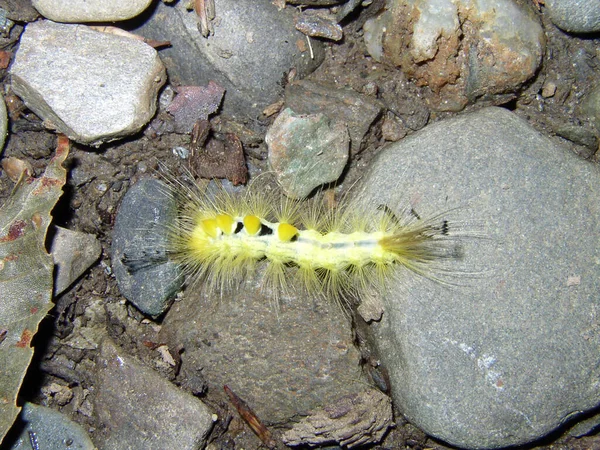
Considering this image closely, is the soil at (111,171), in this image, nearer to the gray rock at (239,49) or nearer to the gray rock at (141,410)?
the gray rock at (141,410)

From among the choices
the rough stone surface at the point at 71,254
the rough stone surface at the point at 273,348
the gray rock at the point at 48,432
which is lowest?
the gray rock at the point at 48,432

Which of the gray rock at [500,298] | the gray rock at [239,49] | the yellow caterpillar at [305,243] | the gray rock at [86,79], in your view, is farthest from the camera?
the gray rock at [239,49]

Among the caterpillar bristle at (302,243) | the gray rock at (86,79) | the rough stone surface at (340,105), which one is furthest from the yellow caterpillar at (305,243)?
the gray rock at (86,79)

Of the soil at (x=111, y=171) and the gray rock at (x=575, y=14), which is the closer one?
the gray rock at (x=575, y=14)

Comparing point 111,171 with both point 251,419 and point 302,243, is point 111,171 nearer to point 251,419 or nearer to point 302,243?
point 302,243

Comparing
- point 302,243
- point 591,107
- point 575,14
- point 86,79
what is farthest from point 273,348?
point 575,14

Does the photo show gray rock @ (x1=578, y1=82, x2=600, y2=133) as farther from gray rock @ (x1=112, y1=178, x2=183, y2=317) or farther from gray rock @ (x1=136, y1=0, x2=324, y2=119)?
gray rock @ (x1=112, y1=178, x2=183, y2=317)
